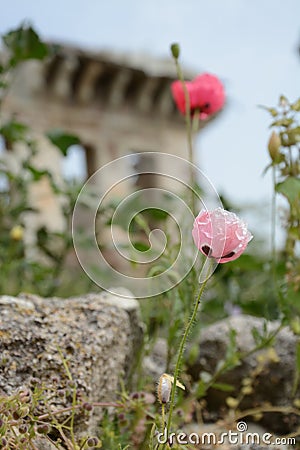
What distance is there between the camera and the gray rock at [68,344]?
908mm

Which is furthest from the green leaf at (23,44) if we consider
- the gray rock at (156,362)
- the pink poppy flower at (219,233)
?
the pink poppy flower at (219,233)

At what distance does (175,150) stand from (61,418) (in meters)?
6.94

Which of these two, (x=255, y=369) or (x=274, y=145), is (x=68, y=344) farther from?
(x=255, y=369)

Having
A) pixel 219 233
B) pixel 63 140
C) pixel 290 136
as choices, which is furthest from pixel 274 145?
pixel 63 140

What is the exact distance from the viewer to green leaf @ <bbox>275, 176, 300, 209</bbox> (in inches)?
44.4

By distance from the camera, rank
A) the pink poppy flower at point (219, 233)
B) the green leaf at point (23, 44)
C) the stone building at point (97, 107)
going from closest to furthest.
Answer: the pink poppy flower at point (219, 233) → the green leaf at point (23, 44) → the stone building at point (97, 107)

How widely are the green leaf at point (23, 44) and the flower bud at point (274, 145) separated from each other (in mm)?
1097

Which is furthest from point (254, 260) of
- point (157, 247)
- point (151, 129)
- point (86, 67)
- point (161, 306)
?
point (151, 129)

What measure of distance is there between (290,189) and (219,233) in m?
0.48

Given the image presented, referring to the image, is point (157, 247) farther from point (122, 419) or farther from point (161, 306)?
point (122, 419)

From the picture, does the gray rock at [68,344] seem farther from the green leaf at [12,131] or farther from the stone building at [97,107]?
the stone building at [97,107]

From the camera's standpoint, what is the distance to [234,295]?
2.20 m

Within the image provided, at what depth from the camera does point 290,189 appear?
3.74 ft

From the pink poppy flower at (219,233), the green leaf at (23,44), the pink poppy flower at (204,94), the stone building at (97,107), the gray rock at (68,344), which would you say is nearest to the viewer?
the pink poppy flower at (219,233)
